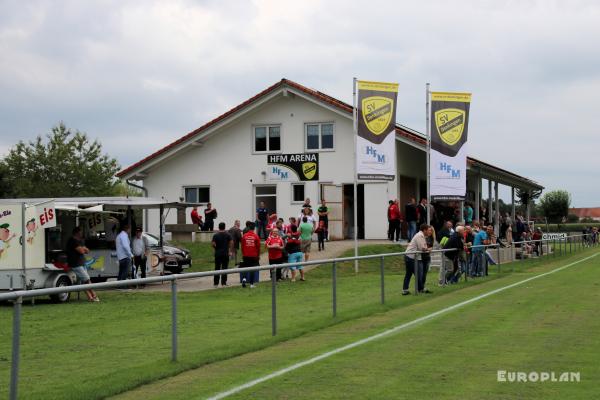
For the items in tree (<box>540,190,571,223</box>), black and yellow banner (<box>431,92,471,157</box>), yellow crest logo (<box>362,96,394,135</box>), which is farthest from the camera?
tree (<box>540,190,571,223</box>)

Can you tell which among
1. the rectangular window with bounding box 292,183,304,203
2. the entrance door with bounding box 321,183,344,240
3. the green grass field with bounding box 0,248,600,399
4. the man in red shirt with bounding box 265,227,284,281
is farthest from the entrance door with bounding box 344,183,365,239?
the green grass field with bounding box 0,248,600,399

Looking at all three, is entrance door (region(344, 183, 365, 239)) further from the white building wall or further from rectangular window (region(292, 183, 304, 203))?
rectangular window (region(292, 183, 304, 203))

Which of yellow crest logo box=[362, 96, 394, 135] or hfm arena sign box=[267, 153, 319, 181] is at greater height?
yellow crest logo box=[362, 96, 394, 135]

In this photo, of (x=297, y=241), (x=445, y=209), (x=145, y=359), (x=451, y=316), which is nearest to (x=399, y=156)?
(x=445, y=209)

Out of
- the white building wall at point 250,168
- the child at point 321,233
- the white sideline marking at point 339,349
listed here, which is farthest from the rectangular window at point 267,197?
the white sideline marking at point 339,349

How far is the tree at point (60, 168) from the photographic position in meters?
71.3

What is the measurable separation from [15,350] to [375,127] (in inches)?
837

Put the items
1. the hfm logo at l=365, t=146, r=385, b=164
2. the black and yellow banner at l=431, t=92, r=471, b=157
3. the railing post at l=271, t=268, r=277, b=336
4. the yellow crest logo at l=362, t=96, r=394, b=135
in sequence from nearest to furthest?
1. the railing post at l=271, t=268, r=277, b=336
2. the yellow crest logo at l=362, t=96, r=394, b=135
3. the hfm logo at l=365, t=146, r=385, b=164
4. the black and yellow banner at l=431, t=92, r=471, b=157

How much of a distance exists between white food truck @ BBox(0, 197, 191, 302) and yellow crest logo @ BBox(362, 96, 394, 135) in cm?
692

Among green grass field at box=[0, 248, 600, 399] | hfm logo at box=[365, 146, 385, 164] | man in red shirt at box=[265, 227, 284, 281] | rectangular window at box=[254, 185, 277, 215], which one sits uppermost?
hfm logo at box=[365, 146, 385, 164]

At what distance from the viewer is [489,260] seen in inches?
1172

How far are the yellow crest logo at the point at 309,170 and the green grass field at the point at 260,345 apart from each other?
24626 millimetres

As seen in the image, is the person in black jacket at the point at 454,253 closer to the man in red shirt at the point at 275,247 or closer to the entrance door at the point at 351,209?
the man in red shirt at the point at 275,247

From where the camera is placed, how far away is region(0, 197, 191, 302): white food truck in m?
21.5
